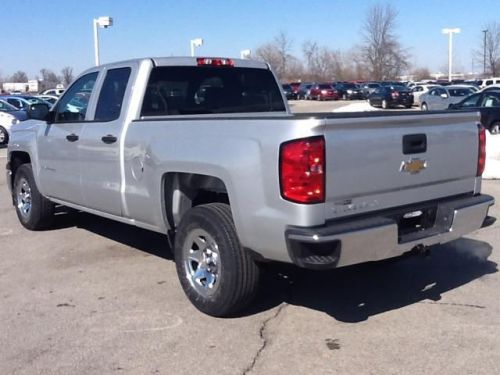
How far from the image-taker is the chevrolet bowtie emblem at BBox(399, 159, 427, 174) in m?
4.50

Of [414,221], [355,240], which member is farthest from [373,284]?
[355,240]

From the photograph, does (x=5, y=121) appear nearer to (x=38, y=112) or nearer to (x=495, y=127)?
(x=38, y=112)

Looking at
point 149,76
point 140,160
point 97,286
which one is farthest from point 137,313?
point 149,76

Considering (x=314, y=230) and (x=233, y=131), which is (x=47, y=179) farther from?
(x=314, y=230)

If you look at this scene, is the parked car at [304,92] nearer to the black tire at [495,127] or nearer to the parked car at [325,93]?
the parked car at [325,93]

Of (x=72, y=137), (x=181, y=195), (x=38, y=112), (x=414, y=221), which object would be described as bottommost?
(x=414, y=221)

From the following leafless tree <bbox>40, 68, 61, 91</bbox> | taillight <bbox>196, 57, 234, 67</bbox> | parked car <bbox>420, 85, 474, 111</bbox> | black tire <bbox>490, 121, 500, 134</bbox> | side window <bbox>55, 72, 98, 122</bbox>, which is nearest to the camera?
taillight <bbox>196, 57, 234, 67</bbox>

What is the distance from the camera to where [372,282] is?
18.7ft

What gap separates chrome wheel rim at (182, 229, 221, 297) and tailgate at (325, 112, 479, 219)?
3.56 feet

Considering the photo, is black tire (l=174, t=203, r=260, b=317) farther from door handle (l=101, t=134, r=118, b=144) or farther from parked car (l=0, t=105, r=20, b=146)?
parked car (l=0, t=105, r=20, b=146)

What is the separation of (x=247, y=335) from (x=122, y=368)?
0.92 meters

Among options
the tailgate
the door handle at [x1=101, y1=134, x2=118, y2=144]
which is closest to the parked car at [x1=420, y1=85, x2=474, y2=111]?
the tailgate

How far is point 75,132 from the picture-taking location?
640 cm

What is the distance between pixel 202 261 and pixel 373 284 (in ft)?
5.39
